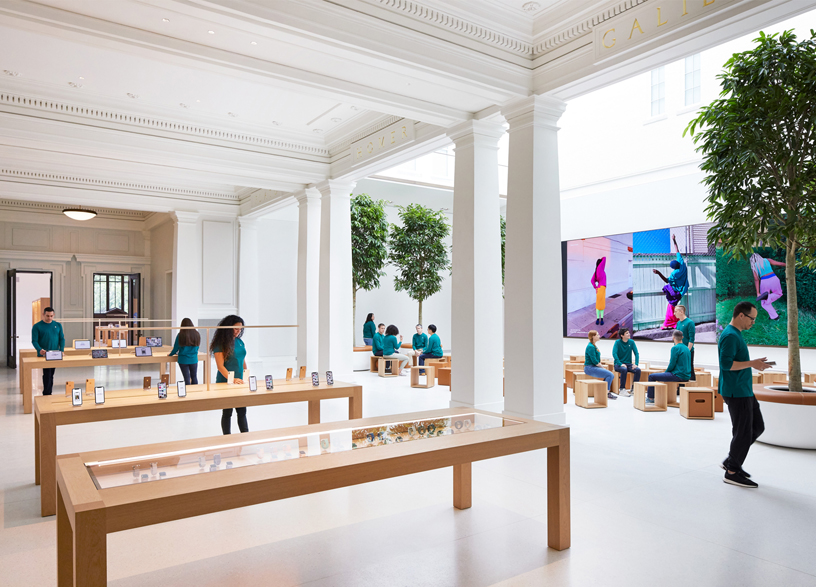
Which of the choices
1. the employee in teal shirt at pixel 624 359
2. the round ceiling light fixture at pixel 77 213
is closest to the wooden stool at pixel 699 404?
the employee in teal shirt at pixel 624 359

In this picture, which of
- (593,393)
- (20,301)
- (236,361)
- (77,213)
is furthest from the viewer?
(20,301)

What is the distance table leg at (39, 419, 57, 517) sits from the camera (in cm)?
391

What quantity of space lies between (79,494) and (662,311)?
39.0 ft

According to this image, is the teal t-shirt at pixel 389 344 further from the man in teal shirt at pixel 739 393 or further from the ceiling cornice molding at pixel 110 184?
the man in teal shirt at pixel 739 393

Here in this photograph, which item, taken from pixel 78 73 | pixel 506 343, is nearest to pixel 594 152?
pixel 506 343

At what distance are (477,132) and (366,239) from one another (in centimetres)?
621

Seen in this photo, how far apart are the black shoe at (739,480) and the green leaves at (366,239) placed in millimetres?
9208

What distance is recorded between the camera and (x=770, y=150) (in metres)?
5.47

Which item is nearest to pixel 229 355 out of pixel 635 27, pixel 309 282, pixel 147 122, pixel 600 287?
pixel 147 122

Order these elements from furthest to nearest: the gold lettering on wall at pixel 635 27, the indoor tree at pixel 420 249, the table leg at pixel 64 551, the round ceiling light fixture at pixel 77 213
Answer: the indoor tree at pixel 420 249 → the round ceiling light fixture at pixel 77 213 → the gold lettering on wall at pixel 635 27 → the table leg at pixel 64 551

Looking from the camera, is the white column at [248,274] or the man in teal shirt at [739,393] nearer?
the man in teal shirt at [739,393]

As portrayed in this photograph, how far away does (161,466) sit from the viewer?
2643mm

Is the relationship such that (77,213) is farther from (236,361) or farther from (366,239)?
(236,361)

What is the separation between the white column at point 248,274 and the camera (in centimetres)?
1377
